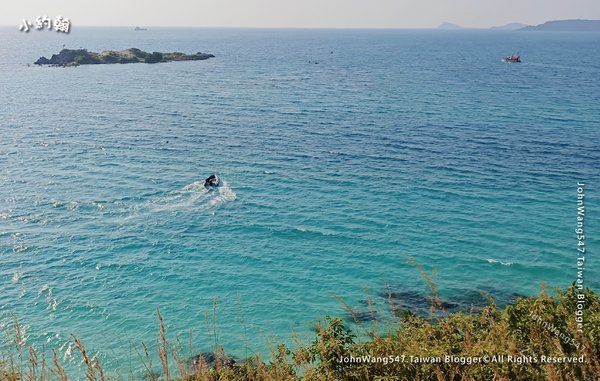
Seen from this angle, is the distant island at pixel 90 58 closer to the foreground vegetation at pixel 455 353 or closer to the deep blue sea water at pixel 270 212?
the deep blue sea water at pixel 270 212

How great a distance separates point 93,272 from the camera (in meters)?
41.5

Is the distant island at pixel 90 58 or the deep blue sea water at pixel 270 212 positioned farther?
the distant island at pixel 90 58

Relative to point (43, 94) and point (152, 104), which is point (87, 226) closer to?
point (152, 104)

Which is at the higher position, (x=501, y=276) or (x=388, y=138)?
(x=388, y=138)

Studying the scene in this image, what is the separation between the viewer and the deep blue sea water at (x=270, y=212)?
37.6 m

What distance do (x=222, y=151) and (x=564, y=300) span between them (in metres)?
61.0

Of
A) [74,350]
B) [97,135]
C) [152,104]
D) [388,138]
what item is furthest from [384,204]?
[152,104]

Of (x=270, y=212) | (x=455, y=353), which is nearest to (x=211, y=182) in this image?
(x=270, y=212)

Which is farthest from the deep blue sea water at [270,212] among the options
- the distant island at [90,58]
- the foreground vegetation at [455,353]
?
the distant island at [90,58]

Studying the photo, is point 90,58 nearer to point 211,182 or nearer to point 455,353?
point 211,182

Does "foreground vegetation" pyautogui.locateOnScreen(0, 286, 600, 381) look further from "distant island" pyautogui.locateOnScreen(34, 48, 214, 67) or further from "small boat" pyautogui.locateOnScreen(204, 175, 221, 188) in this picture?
"distant island" pyautogui.locateOnScreen(34, 48, 214, 67)

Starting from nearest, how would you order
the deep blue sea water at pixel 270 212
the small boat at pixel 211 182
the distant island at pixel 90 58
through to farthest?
the deep blue sea water at pixel 270 212
the small boat at pixel 211 182
the distant island at pixel 90 58

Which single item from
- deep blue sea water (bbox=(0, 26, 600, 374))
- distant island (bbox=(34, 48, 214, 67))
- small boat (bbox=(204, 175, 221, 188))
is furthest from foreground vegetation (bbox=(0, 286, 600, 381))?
distant island (bbox=(34, 48, 214, 67))

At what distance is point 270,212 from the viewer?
51.6m
